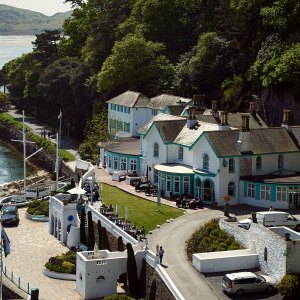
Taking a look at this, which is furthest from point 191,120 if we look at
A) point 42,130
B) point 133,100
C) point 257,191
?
point 42,130

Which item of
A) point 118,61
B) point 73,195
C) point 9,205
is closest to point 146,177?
point 73,195

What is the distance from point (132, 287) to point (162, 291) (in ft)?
13.5

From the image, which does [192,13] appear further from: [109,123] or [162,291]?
[162,291]

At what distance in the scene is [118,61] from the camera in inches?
3767

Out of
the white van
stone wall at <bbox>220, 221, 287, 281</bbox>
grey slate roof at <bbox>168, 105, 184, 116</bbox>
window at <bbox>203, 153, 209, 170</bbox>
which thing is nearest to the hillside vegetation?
grey slate roof at <bbox>168, 105, 184, 116</bbox>

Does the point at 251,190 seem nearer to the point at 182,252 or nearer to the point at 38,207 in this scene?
the point at 182,252

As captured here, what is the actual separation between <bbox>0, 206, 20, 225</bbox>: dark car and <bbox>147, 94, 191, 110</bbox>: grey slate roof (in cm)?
2212

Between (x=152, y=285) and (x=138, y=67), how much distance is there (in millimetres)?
54150

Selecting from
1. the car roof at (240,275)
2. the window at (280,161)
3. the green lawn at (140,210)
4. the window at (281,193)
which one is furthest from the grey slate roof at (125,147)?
the car roof at (240,275)

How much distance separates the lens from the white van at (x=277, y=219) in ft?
157

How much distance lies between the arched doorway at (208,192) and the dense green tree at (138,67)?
122ft

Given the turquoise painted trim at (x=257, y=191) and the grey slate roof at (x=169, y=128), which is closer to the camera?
the turquoise painted trim at (x=257, y=191)

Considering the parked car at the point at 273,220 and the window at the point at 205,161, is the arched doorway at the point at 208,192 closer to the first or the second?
the window at the point at 205,161

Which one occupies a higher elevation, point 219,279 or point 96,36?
point 96,36
